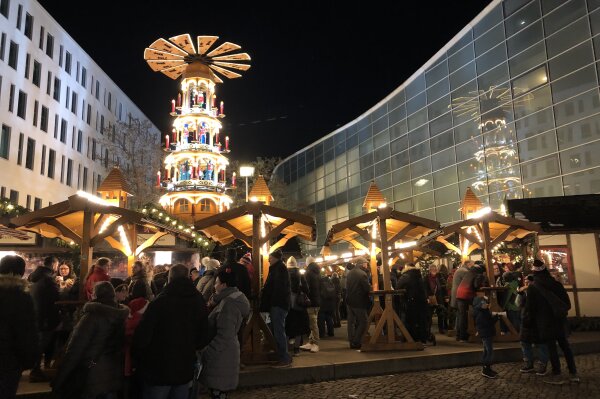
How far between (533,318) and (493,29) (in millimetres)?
24941

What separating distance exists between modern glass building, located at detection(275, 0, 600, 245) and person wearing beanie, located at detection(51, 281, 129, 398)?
899 inches

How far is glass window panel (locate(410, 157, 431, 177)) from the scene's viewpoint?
33.3m

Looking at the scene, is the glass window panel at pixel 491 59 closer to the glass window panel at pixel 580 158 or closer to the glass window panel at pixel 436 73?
the glass window panel at pixel 436 73

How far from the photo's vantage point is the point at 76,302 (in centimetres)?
796

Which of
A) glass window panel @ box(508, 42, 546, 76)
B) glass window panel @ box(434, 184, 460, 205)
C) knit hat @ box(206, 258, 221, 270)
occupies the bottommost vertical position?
knit hat @ box(206, 258, 221, 270)

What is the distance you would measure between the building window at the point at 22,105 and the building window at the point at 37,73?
8.16ft

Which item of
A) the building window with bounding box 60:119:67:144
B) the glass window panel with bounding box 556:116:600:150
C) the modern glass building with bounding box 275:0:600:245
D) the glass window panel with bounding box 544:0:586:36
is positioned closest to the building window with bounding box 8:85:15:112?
the building window with bounding box 60:119:67:144

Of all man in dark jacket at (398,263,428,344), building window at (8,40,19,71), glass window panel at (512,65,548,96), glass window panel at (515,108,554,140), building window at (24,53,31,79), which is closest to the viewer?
man in dark jacket at (398,263,428,344)

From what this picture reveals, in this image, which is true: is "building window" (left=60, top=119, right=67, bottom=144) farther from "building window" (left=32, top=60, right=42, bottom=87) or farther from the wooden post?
the wooden post

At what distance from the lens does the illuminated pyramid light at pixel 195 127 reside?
3111 cm

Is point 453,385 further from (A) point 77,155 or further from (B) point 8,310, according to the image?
(A) point 77,155

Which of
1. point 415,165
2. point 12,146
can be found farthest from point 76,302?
point 12,146

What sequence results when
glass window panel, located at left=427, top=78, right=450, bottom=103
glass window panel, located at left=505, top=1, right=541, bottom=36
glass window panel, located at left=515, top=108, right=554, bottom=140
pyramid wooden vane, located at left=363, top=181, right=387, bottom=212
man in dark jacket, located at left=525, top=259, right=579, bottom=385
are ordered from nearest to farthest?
man in dark jacket, located at left=525, top=259, right=579, bottom=385 → pyramid wooden vane, located at left=363, top=181, right=387, bottom=212 → glass window panel, located at left=515, top=108, right=554, bottom=140 → glass window panel, located at left=505, top=1, right=541, bottom=36 → glass window panel, located at left=427, top=78, right=450, bottom=103

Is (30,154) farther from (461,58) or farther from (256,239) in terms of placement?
(256,239)
